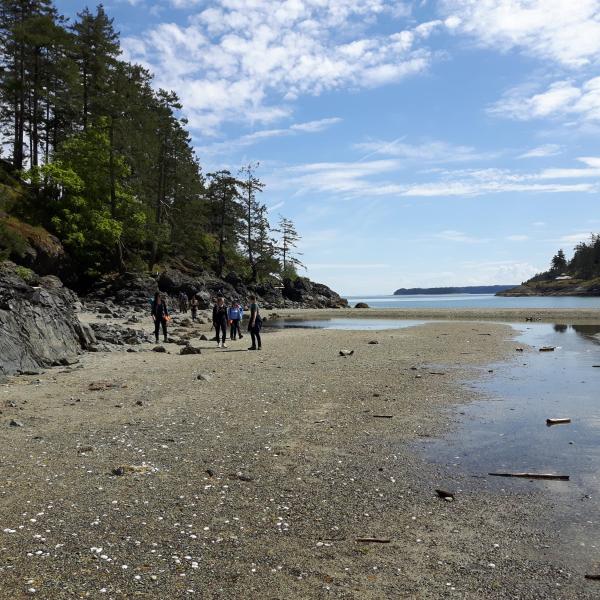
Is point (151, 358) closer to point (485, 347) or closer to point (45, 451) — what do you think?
point (45, 451)

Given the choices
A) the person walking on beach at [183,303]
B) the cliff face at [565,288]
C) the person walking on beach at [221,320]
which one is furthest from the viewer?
the cliff face at [565,288]

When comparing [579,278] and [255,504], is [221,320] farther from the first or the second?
[579,278]

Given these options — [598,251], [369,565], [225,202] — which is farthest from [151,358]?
[598,251]

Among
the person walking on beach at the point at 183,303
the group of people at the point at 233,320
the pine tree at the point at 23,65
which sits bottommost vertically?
the group of people at the point at 233,320

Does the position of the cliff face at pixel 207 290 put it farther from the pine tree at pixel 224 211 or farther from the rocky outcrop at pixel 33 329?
the rocky outcrop at pixel 33 329

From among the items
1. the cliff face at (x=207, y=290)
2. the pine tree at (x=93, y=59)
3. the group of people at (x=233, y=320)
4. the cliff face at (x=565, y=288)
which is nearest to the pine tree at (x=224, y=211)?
the cliff face at (x=207, y=290)

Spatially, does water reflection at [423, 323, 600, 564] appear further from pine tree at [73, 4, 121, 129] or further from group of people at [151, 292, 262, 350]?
pine tree at [73, 4, 121, 129]

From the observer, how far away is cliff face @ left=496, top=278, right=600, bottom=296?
149 metres

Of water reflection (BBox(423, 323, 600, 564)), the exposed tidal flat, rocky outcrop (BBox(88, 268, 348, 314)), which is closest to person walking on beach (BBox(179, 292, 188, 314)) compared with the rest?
rocky outcrop (BBox(88, 268, 348, 314))

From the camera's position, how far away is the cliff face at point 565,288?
149m

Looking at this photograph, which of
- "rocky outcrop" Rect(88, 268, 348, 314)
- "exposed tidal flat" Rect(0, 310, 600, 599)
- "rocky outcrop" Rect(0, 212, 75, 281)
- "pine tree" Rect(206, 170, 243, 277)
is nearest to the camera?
"exposed tidal flat" Rect(0, 310, 600, 599)

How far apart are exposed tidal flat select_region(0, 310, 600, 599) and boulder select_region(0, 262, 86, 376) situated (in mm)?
2823

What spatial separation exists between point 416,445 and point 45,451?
7018 millimetres

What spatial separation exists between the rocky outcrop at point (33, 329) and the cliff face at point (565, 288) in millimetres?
154067
